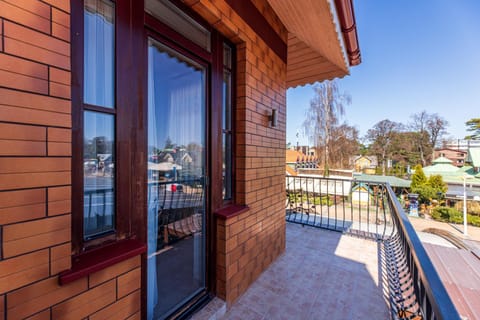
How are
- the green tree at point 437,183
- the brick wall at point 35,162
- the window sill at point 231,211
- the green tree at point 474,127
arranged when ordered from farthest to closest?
the green tree at point 474,127, the green tree at point 437,183, the window sill at point 231,211, the brick wall at point 35,162

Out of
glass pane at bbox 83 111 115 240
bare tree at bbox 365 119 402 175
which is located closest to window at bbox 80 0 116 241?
glass pane at bbox 83 111 115 240

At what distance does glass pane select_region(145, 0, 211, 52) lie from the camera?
1.29 m

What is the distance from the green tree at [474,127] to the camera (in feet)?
76.3

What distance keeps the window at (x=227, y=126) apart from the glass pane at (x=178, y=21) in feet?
0.92

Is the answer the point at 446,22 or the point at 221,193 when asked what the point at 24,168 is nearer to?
the point at 221,193

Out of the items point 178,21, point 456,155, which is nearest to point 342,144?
point 178,21

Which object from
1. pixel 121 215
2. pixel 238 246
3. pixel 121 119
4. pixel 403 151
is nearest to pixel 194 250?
pixel 238 246

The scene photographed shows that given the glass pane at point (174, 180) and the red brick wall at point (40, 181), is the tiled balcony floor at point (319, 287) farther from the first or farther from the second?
the red brick wall at point (40, 181)

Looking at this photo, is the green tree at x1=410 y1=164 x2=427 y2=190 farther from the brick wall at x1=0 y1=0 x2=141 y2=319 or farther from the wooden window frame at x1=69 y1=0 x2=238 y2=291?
the brick wall at x1=0 y1=0 x2=141 y2=319

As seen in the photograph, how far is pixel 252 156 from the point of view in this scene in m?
2.06

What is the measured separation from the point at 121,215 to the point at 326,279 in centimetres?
219

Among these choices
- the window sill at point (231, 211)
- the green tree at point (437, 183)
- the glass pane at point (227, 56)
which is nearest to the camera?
the window sill at point (231, 211)

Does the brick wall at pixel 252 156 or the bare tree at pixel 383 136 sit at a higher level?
the bare tree at pixel 383 136

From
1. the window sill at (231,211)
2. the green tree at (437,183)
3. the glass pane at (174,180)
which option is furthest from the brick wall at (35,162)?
the green tree at (437,183)
